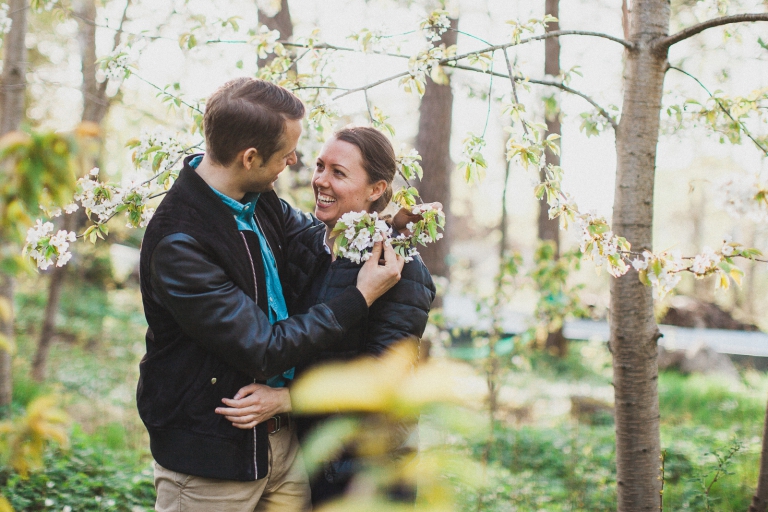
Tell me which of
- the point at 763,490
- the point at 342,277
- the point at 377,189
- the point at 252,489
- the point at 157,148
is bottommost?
the point at 763,490

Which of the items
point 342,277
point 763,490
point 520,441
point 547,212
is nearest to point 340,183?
point 342,277

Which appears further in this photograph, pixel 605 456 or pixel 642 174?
pixel 605 456

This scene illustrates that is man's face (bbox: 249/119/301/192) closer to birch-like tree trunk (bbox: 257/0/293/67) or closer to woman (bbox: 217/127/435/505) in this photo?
woman (bbox: 217/127/435/505)

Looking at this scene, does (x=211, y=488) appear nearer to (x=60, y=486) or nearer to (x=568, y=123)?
(x=60, y=486)

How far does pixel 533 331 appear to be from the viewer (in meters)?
7.04

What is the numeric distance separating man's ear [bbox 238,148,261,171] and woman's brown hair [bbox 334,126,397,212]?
48cm

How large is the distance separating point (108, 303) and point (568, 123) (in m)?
12.9

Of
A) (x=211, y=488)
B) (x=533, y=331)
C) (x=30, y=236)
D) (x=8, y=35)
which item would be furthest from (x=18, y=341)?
(x=211, y=488)

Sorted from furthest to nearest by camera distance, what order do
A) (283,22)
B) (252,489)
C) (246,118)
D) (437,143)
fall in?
(437,143), (283,22), (252,489), (246,118)

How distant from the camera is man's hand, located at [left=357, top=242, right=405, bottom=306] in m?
2.13

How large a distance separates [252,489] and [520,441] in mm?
4734

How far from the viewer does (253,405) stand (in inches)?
80.8

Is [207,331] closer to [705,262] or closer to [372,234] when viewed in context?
[372,234]

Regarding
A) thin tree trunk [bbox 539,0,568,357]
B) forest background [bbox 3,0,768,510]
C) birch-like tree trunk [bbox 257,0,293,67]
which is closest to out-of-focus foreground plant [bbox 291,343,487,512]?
forest background [bbox 3,0,768,510]
